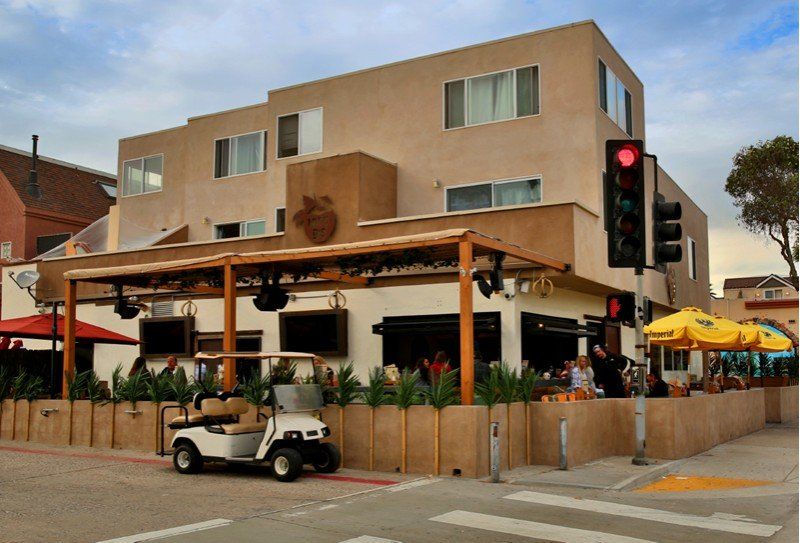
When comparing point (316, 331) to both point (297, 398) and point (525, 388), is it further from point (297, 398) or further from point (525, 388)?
point (297, 398)

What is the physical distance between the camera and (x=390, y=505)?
10172 millimetres

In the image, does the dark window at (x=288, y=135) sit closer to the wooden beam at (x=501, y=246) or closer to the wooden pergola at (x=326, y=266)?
the wooden pergola at (x=326, y=266)

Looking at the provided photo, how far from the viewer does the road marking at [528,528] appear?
8.55m

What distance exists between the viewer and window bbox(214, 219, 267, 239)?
26.0 m

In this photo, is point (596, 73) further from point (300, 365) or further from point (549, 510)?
point (549, 510)

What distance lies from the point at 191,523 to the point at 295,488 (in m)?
2.56

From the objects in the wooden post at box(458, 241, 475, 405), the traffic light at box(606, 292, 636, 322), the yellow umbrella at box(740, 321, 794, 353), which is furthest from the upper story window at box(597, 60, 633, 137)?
the wooden post at box(458, 241, 475, 405)

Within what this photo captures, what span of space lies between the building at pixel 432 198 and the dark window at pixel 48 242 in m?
6.60

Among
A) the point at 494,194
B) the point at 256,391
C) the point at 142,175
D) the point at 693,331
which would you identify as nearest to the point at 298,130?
the point at 494,194

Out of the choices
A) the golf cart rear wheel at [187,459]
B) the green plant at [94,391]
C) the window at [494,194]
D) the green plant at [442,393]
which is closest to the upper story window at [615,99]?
the window at [494,194]

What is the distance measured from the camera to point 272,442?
1208 centimetres

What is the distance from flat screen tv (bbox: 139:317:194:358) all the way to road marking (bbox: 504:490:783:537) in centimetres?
1432

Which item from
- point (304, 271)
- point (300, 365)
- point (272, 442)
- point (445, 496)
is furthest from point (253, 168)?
point (445, 496)

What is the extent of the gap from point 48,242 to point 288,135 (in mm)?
13308
